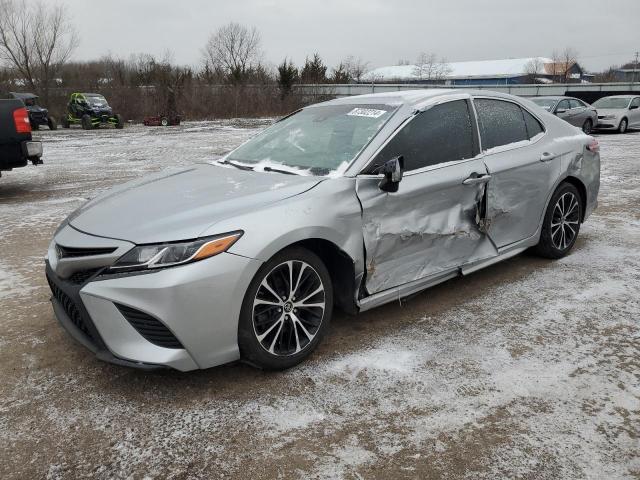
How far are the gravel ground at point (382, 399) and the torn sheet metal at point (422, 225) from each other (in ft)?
1.35

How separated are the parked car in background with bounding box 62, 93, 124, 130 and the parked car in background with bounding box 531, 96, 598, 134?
66.8ft

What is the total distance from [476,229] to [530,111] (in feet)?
4.91

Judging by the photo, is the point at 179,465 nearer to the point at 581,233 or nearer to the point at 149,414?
the point at 149,414

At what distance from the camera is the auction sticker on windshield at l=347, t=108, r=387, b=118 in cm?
394

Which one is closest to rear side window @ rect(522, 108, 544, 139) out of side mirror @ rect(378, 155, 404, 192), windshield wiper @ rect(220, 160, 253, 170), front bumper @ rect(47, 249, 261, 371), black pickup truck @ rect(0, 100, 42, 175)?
side mirror @ rect(378, 155, 404, 192)

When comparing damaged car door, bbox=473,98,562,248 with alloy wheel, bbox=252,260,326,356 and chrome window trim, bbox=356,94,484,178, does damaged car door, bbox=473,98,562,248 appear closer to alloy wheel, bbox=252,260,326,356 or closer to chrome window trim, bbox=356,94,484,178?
chrome window trim, bbox=356,94,484,178

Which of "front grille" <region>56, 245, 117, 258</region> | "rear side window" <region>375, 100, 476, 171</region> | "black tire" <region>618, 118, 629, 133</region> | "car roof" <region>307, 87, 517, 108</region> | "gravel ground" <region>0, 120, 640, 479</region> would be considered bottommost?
"gravel ground" <region>0, 120, 640, 479</region>

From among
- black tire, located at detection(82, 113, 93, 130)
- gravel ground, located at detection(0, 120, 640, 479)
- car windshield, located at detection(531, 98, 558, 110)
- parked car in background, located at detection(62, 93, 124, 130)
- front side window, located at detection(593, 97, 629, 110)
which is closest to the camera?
gravel ground, located at detection(0, 120, 640, 479)

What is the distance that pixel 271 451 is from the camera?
99.1 inches

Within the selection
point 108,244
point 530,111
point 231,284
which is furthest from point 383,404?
point 530,111

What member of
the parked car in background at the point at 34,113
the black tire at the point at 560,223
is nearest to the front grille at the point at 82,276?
the black tire at the point at 560,223

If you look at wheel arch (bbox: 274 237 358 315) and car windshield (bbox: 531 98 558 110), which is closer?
wheel arch (bbox: 274 237 358 315)

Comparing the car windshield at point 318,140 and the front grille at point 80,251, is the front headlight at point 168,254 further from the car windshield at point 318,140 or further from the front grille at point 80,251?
the car windshield at point 318,140

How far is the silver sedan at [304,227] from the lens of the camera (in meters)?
2.79
